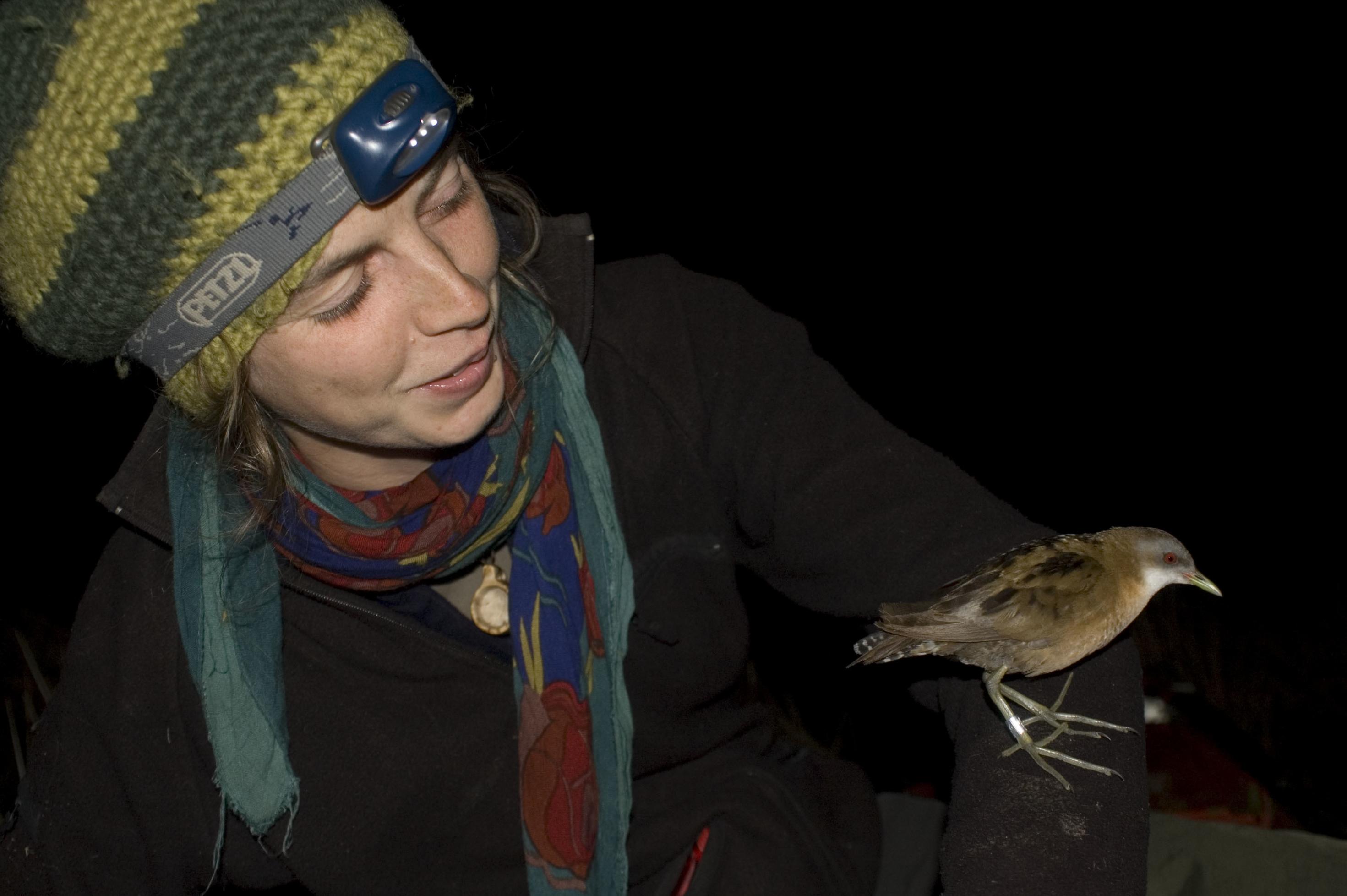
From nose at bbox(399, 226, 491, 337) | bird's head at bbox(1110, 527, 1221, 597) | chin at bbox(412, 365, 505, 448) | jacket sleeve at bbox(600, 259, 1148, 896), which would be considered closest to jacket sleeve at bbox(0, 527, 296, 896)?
chin at bbox(412, 365, 505, 448)

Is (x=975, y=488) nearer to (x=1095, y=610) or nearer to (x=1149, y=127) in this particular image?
Answer: (x=1095, y=610)

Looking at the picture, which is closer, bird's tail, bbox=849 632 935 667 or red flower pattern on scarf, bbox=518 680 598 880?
bird's tail, bbox=849 632 935 667

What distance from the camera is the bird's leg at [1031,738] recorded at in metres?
1.16

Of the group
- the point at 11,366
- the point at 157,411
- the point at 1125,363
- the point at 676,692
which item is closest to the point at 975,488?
the point at 676,692

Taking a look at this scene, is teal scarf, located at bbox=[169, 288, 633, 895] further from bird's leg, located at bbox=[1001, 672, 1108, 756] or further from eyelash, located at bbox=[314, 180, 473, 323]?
bird's leg, located at bbox=[1001, 672, 1108, 756]

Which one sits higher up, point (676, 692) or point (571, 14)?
point (571, 14)

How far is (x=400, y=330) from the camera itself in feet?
3.70

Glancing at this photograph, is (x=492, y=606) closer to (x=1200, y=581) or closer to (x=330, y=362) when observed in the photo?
(x=330, y=362)

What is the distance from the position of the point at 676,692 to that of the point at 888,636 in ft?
1.84

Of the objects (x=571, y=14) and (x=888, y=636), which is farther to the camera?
(x=571, y=14)

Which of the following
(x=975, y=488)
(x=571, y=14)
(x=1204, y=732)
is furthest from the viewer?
(x=571, y=14)

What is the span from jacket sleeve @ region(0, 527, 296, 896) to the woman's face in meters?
0.46

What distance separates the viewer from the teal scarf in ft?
4.74

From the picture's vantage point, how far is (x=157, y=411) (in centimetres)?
146
